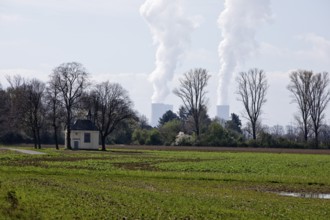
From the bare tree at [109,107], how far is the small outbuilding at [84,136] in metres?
1.73

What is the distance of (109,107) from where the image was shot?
106 metres

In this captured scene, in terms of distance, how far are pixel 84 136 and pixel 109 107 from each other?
7.44 m

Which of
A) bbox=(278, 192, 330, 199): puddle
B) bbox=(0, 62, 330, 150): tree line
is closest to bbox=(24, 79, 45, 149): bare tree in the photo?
bbox=(0, 62, 330, 150): tree line

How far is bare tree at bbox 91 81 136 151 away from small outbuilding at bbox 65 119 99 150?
5.66 ft

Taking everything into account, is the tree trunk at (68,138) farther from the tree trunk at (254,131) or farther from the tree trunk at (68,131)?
the tree trunk at (254,131)

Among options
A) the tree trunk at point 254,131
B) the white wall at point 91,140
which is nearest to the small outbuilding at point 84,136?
the white wall at point 91,140

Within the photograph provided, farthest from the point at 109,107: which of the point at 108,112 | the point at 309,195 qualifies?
the point at 309,195

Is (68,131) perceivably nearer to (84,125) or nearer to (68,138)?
(68,138)

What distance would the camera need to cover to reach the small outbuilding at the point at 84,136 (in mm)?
105000

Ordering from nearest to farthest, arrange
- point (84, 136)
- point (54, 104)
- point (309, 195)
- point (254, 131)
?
point (309, 195), point (54, 104), point (84, 136), point (254, 131)

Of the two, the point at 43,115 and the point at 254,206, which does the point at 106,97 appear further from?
the point at 254,206

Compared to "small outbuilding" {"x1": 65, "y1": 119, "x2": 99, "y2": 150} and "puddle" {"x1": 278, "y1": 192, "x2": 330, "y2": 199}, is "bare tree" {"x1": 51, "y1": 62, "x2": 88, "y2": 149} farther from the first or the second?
"puddle" {"x1": 278, "y1": 192, "x2": 330, "y2": 199}

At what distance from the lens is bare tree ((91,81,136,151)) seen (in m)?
104

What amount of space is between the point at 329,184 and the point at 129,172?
14085 millimetres
